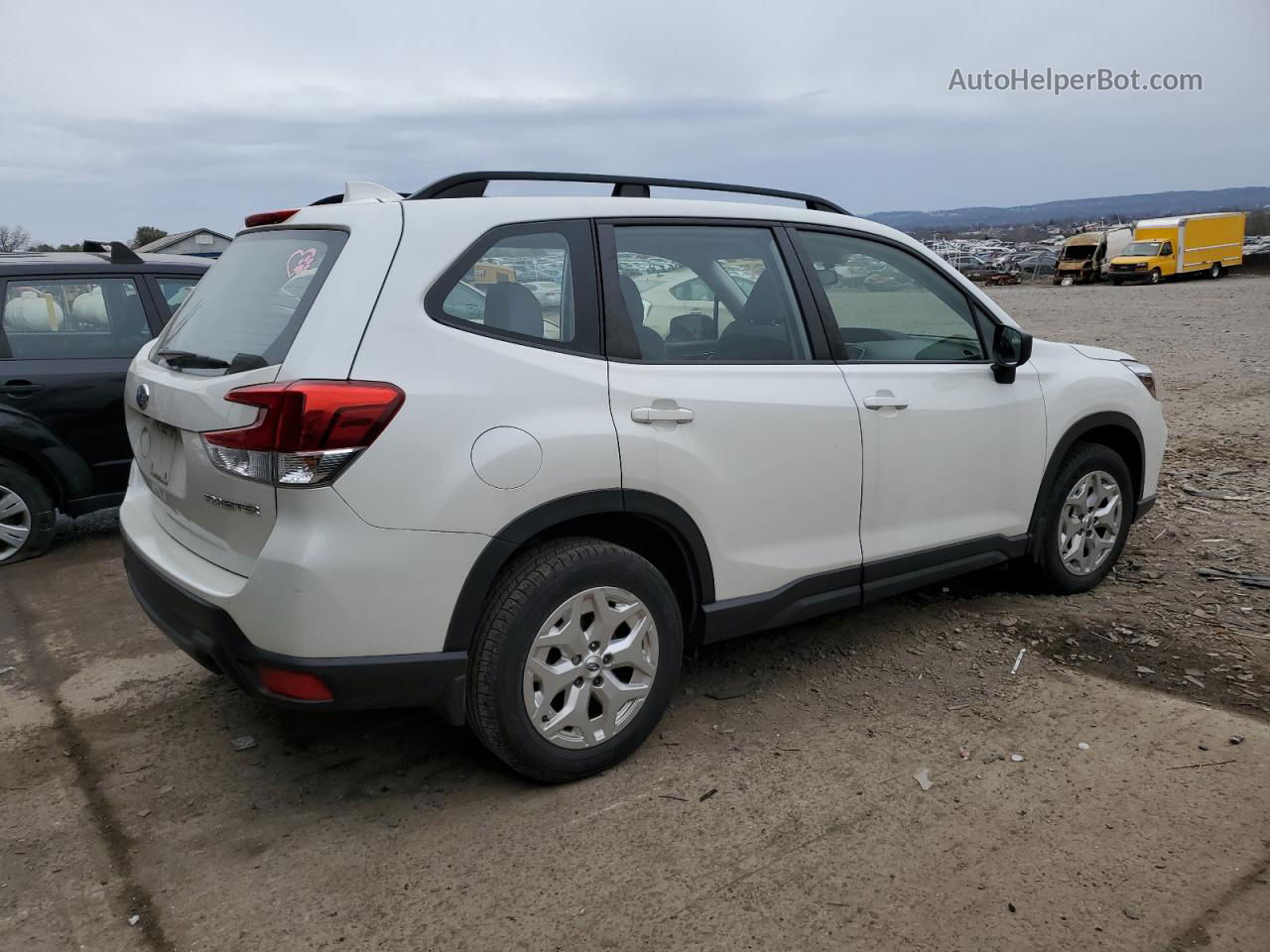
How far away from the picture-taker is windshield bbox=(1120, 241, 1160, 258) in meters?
42.4

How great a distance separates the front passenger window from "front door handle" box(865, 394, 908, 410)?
0.17 m

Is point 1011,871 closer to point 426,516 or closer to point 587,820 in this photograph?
point 587,820

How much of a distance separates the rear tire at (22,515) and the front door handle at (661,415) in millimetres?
4294

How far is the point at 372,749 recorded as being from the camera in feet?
11.9

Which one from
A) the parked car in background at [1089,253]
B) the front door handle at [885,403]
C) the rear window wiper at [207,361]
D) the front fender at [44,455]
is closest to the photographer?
the rear window wiper at [207,361]

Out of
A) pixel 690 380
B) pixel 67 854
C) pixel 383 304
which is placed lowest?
pixel 67 854

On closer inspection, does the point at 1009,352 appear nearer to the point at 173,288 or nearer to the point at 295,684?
the point at 295,684

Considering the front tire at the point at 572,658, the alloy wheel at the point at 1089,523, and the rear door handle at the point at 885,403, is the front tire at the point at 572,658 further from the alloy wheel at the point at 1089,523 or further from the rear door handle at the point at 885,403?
the alloy wheel at the point at 1089,523

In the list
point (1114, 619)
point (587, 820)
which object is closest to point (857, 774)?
point (587, 820)

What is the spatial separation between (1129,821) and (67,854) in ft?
10.1

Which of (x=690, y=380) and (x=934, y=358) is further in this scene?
(x=934, y=358)

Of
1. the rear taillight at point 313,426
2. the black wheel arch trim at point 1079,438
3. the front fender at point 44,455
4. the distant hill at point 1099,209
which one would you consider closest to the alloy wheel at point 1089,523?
the black wheel arch trim at point 1079,438

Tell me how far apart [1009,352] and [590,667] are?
2.29m

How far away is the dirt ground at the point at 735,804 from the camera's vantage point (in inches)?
105
